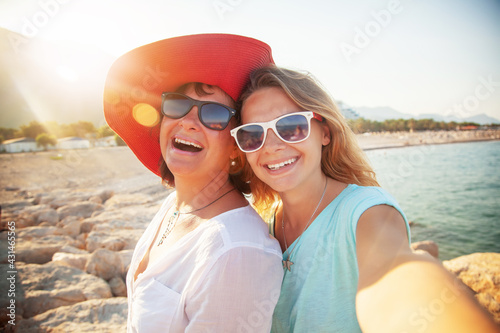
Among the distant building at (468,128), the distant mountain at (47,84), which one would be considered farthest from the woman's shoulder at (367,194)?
the distant building at (468,128)

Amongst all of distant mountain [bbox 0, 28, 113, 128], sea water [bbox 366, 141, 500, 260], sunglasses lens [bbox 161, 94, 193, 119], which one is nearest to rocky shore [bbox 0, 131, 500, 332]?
sunglasses lens [bbox 161, 94, 193, 119]

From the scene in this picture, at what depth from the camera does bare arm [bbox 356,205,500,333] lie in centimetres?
69

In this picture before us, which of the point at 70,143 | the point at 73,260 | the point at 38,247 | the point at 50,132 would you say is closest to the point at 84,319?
the point at 73,260

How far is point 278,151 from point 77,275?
3.73 m

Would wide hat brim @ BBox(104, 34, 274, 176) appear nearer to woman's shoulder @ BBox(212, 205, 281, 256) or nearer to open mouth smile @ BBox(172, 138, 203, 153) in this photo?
open mouth smile @ BBox(172, 138, 203, 153)

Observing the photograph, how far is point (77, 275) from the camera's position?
144 inches

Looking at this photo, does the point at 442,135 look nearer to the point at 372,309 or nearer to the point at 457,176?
the point at 457,176

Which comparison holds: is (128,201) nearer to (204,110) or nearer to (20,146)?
A: (204,110)

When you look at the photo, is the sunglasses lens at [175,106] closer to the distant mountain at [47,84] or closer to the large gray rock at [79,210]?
the large gray rock at [79,210]

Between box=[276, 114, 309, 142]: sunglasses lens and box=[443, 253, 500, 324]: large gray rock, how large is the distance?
346 cm

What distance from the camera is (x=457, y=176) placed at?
2650 centimetres

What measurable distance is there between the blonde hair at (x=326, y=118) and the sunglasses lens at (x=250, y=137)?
0.23m

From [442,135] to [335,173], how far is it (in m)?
86.2

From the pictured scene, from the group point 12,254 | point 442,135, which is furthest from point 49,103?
point 442,135
